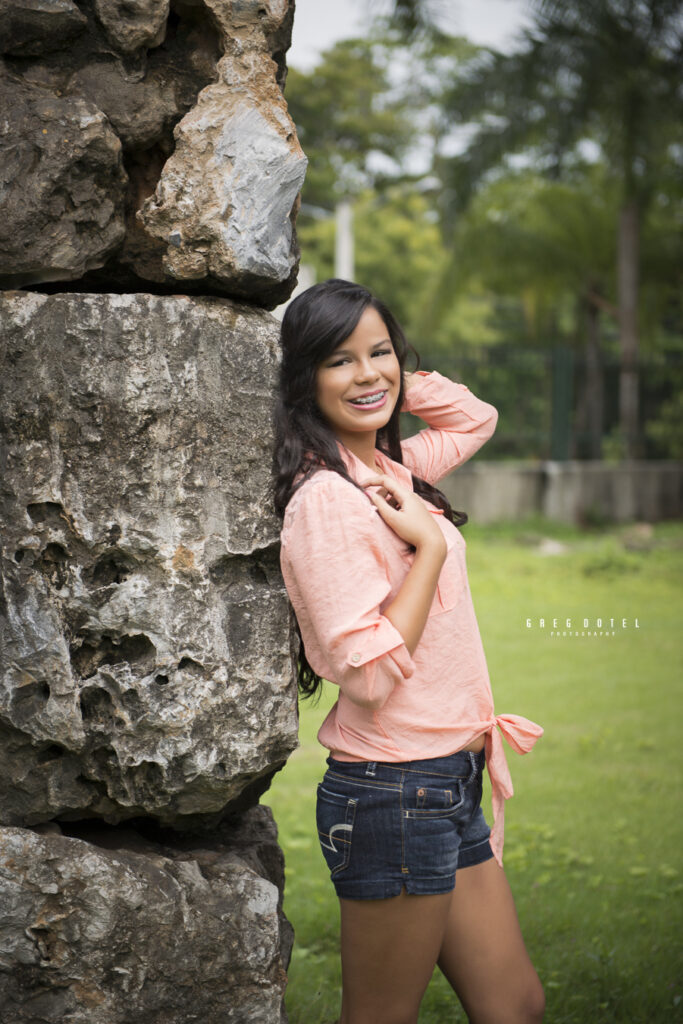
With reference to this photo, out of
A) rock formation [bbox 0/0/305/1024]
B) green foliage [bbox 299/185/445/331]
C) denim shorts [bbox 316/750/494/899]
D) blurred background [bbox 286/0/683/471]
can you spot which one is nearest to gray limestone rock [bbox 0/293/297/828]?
rock formation [bbox 0/0/305/1024]

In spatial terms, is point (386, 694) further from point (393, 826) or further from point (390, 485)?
point (390, 485)

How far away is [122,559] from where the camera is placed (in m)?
2.14

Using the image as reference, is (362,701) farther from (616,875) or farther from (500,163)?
(500,163)

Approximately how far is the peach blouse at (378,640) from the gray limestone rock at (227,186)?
1.63ft

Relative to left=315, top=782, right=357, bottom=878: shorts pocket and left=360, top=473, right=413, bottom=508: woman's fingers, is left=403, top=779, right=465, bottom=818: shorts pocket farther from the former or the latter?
left=360, top=473, right=413, bottom=508: woman's fingers

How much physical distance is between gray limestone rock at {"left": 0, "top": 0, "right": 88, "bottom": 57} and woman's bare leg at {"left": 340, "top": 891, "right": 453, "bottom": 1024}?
1.90 m

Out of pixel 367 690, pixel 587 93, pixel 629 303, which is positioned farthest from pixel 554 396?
pixel 367 690

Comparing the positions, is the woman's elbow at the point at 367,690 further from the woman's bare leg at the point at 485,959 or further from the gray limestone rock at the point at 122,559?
the woman's bare leg at the point at 485,959

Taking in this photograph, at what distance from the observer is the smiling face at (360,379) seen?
7.23 ft

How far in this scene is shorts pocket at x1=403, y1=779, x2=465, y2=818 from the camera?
208 centimetres

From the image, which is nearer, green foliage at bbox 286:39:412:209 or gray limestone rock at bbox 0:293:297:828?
gray limestone rock at bbox 0:293:297:828

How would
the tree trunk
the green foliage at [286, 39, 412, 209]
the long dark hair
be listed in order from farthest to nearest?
the green foliage at [286, 39, 412, 209]
the tree trunk
the long dark hair

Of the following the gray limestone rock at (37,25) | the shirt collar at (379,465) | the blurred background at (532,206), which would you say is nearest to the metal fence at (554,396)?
the blurred background at (532,206)

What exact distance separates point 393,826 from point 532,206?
19.2m
